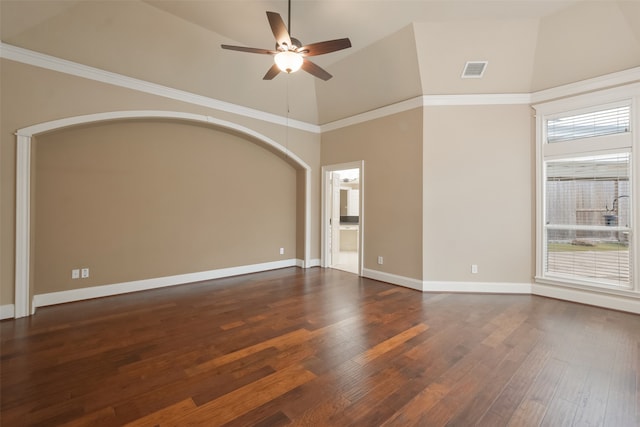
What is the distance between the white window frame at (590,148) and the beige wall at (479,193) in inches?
4.9

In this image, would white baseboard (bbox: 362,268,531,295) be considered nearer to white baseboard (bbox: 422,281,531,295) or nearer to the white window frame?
white baseboard (bbox: 422,281,531,295)

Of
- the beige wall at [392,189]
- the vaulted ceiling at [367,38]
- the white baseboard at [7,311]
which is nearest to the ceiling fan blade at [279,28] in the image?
the vaulted ceiling at [367,38]

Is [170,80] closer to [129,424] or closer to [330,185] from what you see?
[330,185]

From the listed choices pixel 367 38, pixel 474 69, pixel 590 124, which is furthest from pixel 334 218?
pixel 590 124

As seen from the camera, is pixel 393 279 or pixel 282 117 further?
pixel 282 117

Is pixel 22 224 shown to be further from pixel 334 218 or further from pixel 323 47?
pixel 334 218

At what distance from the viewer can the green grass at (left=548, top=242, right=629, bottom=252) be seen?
12.3 ft

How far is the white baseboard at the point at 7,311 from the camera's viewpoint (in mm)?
3272

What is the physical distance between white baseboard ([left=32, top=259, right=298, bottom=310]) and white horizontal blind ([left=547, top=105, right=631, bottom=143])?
547 centimetres

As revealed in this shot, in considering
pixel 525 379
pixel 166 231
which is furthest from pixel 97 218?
pixel 525 379

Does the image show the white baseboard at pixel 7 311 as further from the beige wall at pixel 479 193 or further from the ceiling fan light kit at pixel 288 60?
the beige wall at pixel 479 193

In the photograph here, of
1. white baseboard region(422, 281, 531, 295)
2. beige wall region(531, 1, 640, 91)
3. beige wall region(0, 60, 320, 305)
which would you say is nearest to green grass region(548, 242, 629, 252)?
white baseboard region(422, 281, 531, 295)

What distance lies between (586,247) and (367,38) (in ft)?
14.3

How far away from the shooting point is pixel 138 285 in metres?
4.45
